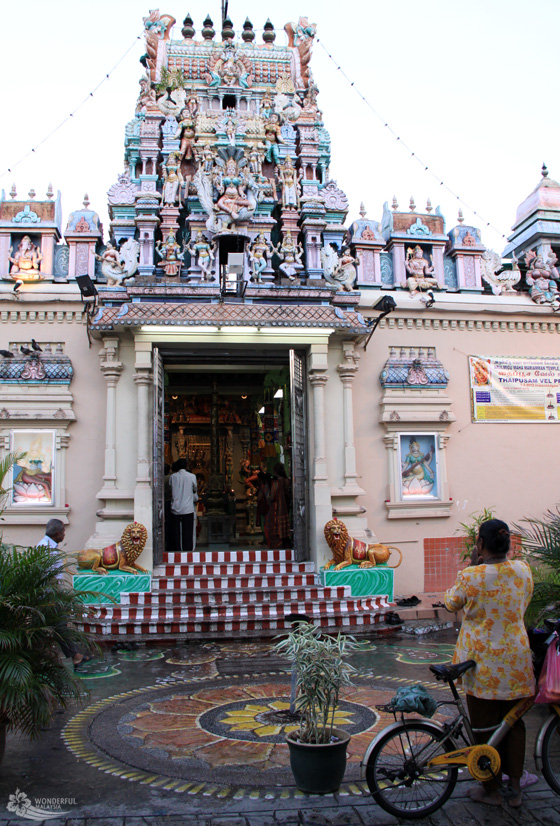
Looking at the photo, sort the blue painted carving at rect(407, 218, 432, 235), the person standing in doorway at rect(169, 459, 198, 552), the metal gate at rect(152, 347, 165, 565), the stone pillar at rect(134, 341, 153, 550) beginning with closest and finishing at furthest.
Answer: the stone pillar at rect(134, 341, 153, 550), the metal gate at rect(152, 347, 165, 565), the person standing in doorway at rect(169, 459, 198, 552), the blue painted carving at rect(407, 218, 432, 235)

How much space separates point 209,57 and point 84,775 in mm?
11161

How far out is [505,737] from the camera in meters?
3.70

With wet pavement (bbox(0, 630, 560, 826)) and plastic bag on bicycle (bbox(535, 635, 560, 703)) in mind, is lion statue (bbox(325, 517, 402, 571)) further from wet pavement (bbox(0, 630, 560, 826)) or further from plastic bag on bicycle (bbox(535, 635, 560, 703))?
plastic bag on bicycle (bbox(535, 635, 560, 703))

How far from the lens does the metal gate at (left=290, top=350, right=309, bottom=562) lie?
385 inches

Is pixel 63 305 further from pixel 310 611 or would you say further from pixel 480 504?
pixel 480 504

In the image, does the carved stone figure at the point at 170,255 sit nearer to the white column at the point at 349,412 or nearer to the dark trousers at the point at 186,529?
the white column at the point at 349,412

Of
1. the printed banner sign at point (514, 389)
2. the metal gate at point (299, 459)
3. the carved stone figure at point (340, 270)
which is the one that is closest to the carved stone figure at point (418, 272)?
the carved stone figure at point (340, 270)

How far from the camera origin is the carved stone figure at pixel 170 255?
33.2ft

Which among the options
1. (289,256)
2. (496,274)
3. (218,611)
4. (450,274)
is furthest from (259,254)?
(218,611)

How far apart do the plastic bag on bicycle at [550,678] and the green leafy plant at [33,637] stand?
8.84 feet

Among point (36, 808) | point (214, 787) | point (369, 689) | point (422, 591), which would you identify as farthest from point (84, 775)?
point (422, 591)

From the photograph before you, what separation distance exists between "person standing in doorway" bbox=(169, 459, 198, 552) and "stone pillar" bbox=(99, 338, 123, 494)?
3.39 feet

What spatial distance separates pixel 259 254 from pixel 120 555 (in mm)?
4796

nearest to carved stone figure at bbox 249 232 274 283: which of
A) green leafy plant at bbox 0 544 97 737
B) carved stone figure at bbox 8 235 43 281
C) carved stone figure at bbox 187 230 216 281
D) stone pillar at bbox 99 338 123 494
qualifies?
carved stone figure at bbox 187 230 216 281
